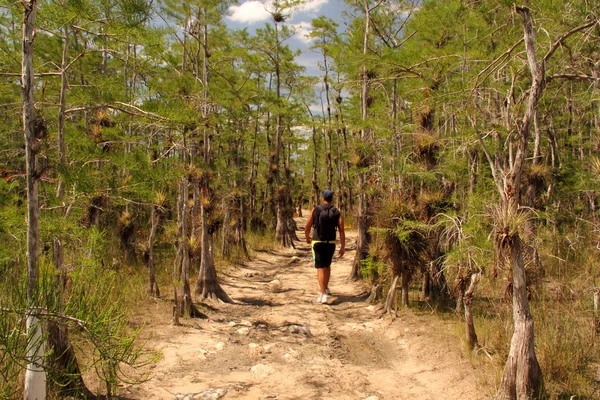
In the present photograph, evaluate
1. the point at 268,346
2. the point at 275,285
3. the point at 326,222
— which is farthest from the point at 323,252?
the point at 275,285

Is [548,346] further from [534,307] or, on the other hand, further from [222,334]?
[222,334]

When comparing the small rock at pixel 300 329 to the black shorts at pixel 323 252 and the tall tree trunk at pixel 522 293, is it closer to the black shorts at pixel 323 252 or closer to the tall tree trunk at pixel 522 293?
the black shorts at pixel 323 252

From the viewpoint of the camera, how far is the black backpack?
7.18 metres

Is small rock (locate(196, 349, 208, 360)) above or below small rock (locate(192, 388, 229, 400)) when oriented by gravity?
below

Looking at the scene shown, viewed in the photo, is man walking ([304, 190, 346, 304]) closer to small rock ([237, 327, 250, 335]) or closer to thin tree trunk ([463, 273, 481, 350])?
small rock ([237, 327, 250, 335])

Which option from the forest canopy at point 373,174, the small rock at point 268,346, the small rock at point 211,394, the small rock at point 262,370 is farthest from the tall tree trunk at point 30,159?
the small rock at point 268,346

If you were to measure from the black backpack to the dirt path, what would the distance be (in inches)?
53.7

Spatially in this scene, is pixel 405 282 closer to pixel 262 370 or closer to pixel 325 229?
pixel 325 229

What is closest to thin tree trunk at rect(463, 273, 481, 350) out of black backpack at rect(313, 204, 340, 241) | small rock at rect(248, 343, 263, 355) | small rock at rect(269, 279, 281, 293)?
small rock at rect(248, 343, 263, 355)

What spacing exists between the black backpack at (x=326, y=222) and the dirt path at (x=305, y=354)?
1.36 meters

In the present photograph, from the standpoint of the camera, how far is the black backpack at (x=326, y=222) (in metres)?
7.18

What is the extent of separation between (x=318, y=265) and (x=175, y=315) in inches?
103

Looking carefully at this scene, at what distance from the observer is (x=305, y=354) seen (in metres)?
5.16

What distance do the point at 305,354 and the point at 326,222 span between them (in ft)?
8.53
